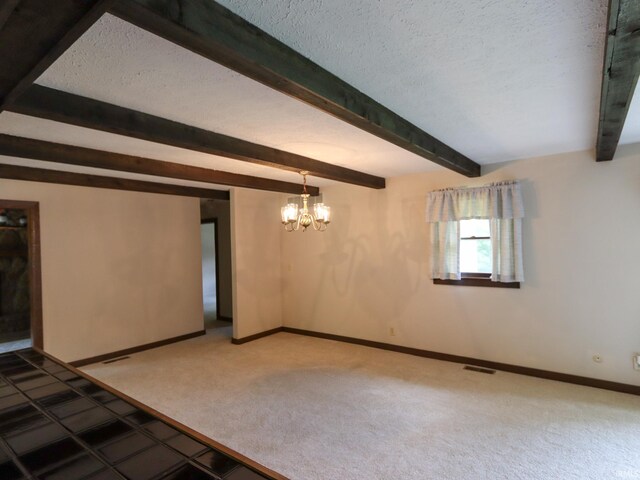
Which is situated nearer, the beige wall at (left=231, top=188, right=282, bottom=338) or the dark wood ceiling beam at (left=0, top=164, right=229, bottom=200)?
the dark wood ceiling beam at (left=0, top=164, right=229, bottom=200)

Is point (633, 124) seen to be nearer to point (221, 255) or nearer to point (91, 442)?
point (91, 442)

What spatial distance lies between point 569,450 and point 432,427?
0.91 m

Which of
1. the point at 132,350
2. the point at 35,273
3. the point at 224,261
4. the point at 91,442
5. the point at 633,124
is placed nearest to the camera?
the point at 91,442

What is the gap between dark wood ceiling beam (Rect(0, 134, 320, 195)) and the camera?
8.97ft

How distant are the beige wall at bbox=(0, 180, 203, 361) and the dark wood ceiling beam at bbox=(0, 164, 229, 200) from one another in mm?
263

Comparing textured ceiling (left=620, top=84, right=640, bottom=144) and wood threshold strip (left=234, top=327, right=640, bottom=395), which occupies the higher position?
textured ceiling (left=620, top=84, right=640, bottom=144)

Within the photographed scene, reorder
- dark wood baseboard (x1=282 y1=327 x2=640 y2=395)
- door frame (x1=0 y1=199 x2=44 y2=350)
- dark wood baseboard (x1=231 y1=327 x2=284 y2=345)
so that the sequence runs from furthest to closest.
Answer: dark wood baseboard (x1=231 y1=327 x2=284 y2=345) < door frame (x1=0 y1=199 x2=44 y2=350) < dark wood baseboard (x1=282 y1=327 x2=640 y2=395)

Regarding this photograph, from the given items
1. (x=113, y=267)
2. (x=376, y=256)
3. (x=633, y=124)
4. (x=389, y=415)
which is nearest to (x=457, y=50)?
(x=633, y=124)

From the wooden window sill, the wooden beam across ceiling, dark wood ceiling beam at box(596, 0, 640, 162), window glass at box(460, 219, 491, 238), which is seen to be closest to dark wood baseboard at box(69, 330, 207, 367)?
the wooden beam across ceiling

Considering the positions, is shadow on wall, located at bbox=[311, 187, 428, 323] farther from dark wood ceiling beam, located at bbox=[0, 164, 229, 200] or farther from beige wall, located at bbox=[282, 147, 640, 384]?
dark wood ceiling beam, located at bbox=[0, 164, 229, 200]

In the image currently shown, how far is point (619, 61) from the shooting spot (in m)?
1.53

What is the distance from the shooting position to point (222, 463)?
2.83 feet

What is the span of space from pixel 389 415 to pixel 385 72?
266cm

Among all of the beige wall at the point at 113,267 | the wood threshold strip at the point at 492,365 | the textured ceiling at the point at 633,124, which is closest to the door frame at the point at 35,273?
the beige wall at the point at 113,267
